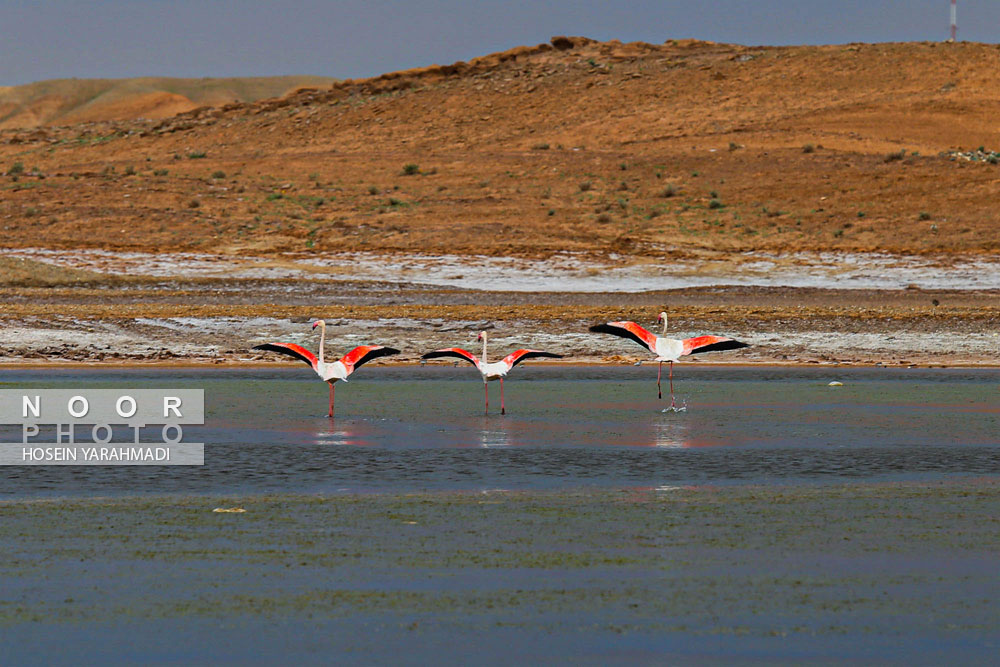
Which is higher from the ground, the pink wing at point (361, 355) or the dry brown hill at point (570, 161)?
the dry brown hill at point (570, 161)

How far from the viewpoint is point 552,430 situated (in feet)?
47.4

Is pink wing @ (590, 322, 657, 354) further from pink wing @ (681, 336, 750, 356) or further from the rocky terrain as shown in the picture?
the rocky terrain

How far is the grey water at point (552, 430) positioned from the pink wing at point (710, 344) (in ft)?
2.16

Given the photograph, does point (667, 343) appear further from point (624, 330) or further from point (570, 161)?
point (570, 161)

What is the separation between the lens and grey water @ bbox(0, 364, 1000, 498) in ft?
36.8

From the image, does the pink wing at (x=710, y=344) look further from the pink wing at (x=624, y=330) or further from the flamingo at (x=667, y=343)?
the pink wing at (x=624, y=330)

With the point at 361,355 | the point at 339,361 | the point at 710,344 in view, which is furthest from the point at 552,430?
the point at 339,361

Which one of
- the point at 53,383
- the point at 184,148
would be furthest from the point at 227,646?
A: the point at 184,148

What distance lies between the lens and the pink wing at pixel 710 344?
15562 mm

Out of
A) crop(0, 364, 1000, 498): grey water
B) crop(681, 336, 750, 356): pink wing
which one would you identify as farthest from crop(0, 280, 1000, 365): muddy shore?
crop(681, 336, 750, 356): pink wing

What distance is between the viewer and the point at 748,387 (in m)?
19.0

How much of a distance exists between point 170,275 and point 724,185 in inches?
920

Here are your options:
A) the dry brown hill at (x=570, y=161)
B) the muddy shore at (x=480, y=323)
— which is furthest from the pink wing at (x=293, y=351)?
the dry brown hill at (x=570, y=161)

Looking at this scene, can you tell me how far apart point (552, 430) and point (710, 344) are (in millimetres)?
2362
